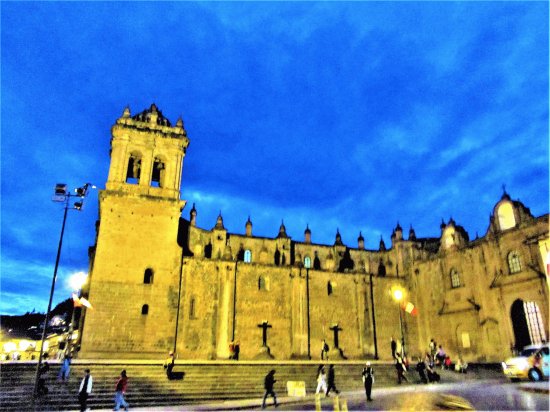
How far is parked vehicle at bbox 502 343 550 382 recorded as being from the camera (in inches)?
711

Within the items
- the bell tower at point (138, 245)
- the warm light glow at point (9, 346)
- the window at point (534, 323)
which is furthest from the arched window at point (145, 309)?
the warm light glow at point (9, 346)

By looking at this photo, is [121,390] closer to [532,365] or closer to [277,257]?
[532,365]

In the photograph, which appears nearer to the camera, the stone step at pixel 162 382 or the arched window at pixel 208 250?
the stone step at pixel 162 382

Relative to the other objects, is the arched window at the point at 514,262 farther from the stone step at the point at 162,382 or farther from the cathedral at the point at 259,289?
the stone step at the point at 162,382

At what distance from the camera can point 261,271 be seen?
34.5 m

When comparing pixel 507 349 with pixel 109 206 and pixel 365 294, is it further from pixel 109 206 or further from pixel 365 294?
pixel 109 206

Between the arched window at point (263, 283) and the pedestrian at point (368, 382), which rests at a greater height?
the arched window at point (263, 283)

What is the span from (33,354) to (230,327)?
3146cm

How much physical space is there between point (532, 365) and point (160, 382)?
17553mm

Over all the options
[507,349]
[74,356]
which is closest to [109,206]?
[74,356]

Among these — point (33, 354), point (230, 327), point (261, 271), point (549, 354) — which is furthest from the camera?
point (33, 354)

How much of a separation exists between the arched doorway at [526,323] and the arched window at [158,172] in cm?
2844

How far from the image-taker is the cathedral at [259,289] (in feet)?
92.5

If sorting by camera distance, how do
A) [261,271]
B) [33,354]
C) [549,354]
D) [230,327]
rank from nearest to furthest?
1. [549,354]
2. [230,327]
3. [261,271]
4. [33,354]
